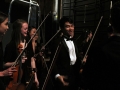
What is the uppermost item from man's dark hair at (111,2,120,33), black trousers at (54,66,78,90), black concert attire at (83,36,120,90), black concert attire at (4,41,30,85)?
man's dark hair at (111,2,120,33)

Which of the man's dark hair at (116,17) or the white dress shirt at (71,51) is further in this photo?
the white dress shirt at (71,51)

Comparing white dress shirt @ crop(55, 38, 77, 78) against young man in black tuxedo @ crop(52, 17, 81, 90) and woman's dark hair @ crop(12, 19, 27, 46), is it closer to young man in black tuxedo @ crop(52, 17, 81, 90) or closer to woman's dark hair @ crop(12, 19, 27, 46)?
young man in black tuxedo @ crop(52, 17, 81, 90)

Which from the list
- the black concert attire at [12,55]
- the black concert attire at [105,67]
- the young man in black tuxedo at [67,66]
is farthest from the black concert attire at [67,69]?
the black concert attire at [105,67]

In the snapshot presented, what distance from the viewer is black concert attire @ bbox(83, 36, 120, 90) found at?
1.47 meters

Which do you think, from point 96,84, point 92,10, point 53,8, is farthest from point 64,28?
point 53,8

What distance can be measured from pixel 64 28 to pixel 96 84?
166 cm

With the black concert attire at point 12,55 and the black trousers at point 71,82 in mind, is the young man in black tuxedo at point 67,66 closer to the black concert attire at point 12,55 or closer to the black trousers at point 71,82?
the black trousers at point 71,82

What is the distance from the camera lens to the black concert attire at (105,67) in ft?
4.84

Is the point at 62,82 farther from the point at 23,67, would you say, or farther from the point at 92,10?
the point at 92,10

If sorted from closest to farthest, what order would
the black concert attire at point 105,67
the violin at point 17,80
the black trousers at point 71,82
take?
the black concert attire at point 105,67, the violin at point 17,80, the black trousers at point 71,82

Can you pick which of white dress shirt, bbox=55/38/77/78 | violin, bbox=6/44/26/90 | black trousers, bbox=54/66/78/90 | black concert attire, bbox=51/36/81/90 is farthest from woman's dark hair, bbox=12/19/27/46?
black trousers, bbox=54/66/78/90

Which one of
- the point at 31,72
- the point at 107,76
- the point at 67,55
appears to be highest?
the point at 107,76

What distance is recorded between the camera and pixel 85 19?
734 cm

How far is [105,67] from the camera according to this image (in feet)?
4.95
